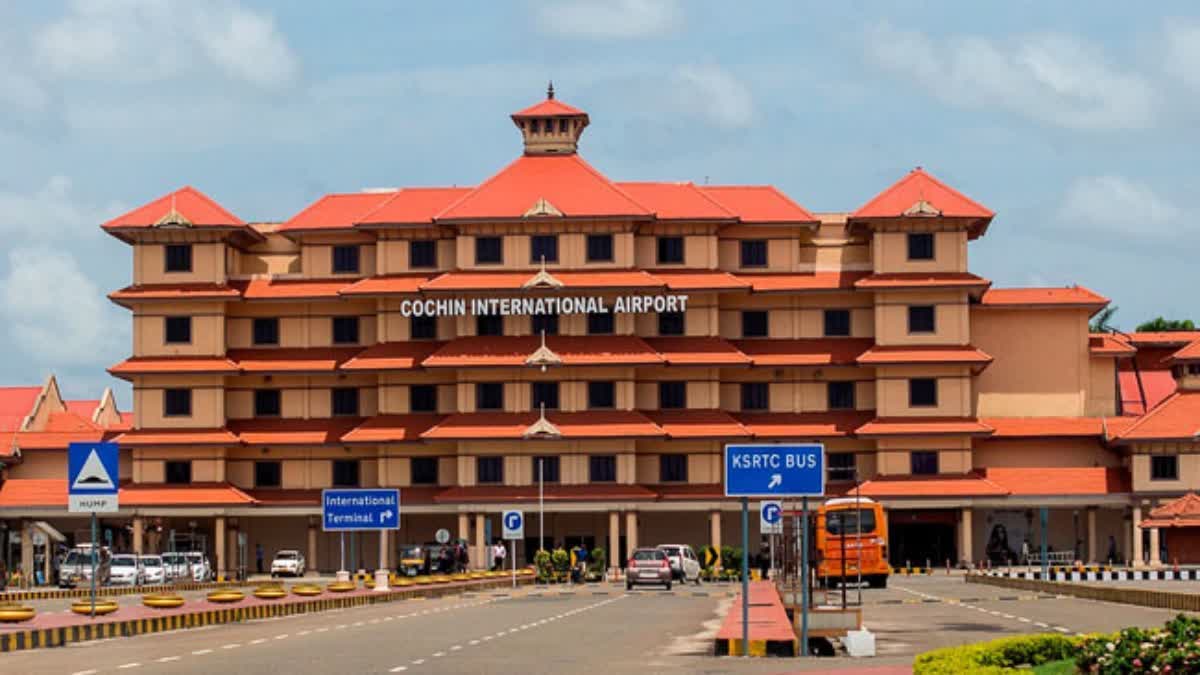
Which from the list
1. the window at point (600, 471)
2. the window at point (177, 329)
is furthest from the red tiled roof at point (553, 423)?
the window at point (177, 329)

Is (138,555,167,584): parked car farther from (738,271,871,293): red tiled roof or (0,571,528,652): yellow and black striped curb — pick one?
(738,271,871,293): red tiled roof

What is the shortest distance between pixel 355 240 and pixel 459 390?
11846mm

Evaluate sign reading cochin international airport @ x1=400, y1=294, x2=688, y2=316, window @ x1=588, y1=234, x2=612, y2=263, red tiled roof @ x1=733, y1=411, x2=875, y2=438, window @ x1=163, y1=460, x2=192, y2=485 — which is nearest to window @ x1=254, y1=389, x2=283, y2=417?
window @ x1=163, y1=460, x2=192, y2=485

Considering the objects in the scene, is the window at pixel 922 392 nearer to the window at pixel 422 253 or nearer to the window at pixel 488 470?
the window at pixel 488 470

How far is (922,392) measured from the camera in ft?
334

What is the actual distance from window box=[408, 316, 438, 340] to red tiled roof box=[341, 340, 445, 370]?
480mm

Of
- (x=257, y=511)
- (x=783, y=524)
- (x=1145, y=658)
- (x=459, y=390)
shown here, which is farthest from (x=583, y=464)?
(x=1145, y=658)

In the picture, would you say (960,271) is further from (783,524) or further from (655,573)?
(783,524)

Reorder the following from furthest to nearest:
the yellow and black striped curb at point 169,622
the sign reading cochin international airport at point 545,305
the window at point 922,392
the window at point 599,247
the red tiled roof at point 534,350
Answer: the window at point 599,247
the window at point 922,392
the sign reading cochin international airport at point 545,305
the red tiled roof at point 534,350
the yellow and black striped curb at point 169,622

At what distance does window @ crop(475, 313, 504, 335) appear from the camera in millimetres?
102625

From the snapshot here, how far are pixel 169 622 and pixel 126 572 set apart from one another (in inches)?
1636

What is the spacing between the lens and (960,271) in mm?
102812

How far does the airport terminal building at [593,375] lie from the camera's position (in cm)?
9988

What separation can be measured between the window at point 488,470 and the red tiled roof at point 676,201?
14.6m
